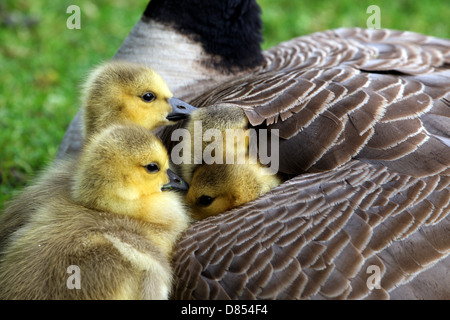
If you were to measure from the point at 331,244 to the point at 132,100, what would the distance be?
4.19ft

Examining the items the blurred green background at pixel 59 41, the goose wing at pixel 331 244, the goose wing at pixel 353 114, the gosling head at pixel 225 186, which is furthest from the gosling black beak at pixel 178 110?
the blurred green background at pixel 59 41

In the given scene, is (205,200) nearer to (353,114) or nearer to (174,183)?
(174,183)

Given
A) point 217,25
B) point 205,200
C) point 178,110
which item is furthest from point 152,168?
point 217,25

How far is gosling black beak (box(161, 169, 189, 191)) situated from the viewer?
278cm

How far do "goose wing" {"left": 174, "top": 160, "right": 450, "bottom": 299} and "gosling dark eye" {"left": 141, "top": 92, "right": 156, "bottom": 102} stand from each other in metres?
0.79

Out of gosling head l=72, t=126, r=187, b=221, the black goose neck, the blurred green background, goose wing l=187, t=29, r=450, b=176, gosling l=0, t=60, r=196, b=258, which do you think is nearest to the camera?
gosling head l=72, t=126, r=187, b=221

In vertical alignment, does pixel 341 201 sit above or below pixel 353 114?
below

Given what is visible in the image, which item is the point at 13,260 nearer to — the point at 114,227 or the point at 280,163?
the point at 114,227

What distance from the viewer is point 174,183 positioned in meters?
2.79

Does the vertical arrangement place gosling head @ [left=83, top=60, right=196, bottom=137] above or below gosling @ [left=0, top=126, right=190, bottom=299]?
above

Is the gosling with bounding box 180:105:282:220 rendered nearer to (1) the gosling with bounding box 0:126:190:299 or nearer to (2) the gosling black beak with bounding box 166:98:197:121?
(1) the gosling with bounding box 0:126:190:299

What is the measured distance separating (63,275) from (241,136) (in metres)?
0.99

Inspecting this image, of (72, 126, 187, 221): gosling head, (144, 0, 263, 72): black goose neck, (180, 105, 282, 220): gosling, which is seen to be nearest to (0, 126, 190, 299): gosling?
(72, 126, 187, 221): gosling head

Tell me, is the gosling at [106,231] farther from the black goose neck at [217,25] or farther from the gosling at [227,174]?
the black goose neck at [217,25]
